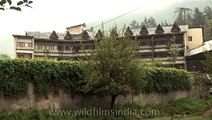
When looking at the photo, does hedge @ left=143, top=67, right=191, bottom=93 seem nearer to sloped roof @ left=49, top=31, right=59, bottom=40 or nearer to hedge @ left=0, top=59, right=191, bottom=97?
hedge @ left=0, top=59, right=191, bottom=97

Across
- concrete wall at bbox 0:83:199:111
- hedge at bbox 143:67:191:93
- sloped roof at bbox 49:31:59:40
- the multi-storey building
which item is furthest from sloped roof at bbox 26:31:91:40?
concrete wall at bbox 0:83:199:111

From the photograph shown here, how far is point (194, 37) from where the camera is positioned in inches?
2968

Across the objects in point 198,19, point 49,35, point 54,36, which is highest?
point 198,19

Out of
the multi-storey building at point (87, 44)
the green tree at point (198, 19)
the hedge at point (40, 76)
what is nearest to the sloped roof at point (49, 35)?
the multi-storey building at point (87, 44)

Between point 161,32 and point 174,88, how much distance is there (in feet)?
122

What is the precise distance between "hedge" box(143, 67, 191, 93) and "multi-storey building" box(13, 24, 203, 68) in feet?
104

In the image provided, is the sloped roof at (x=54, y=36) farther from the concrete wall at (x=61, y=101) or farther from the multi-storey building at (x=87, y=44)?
the concrete wall at (x=61, y=101)

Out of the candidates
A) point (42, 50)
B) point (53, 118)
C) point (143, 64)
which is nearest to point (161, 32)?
point (42, 50)

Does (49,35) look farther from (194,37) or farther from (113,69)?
(113,69)

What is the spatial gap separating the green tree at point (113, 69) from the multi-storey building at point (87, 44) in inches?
1727

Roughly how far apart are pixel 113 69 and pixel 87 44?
155 feet

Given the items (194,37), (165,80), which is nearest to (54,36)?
(194,37)

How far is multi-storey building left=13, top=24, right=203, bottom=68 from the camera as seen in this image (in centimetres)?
6931

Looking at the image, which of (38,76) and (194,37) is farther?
(194,37)
